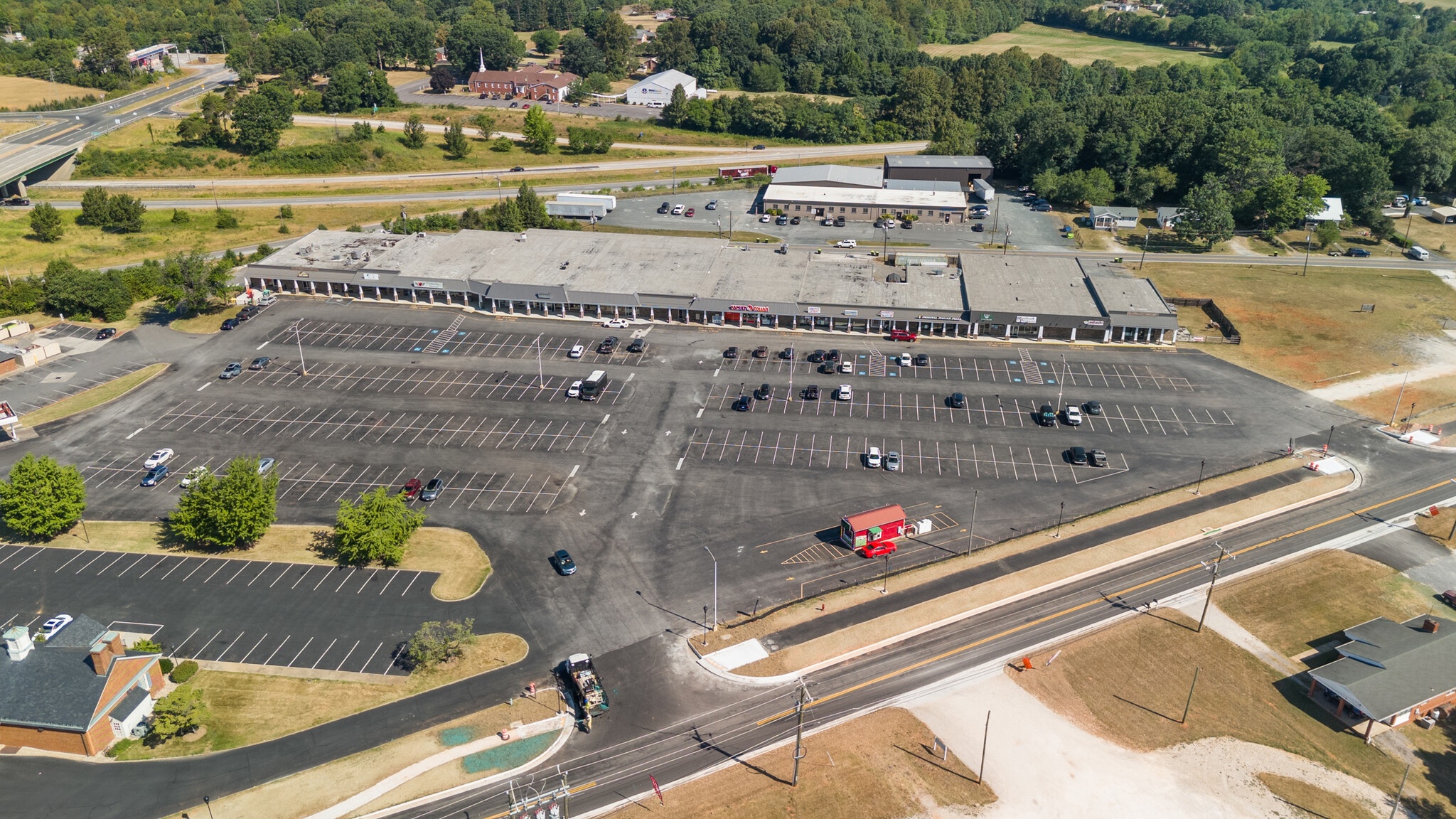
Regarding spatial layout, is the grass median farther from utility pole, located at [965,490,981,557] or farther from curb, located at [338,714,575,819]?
utility pole, located at [965,490,981,557]

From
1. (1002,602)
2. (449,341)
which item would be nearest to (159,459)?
(449,341)

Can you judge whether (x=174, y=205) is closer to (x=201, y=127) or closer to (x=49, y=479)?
(x=201, y=127)

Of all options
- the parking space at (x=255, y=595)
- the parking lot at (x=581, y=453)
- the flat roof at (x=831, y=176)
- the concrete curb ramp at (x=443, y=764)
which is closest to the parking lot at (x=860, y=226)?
the flat roof at (x=831, y=176)

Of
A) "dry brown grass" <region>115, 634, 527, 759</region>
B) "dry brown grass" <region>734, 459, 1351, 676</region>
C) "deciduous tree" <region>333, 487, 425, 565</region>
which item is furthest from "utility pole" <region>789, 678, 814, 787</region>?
"deciduous tree" <region>333, 487, 425, 565</region>

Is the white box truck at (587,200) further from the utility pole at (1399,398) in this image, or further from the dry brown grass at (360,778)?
the utility pole at (1399,398)

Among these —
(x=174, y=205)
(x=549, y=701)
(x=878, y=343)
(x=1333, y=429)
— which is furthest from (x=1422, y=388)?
(x=174, y=205)

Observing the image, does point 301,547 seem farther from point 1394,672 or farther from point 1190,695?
point 1394,672
